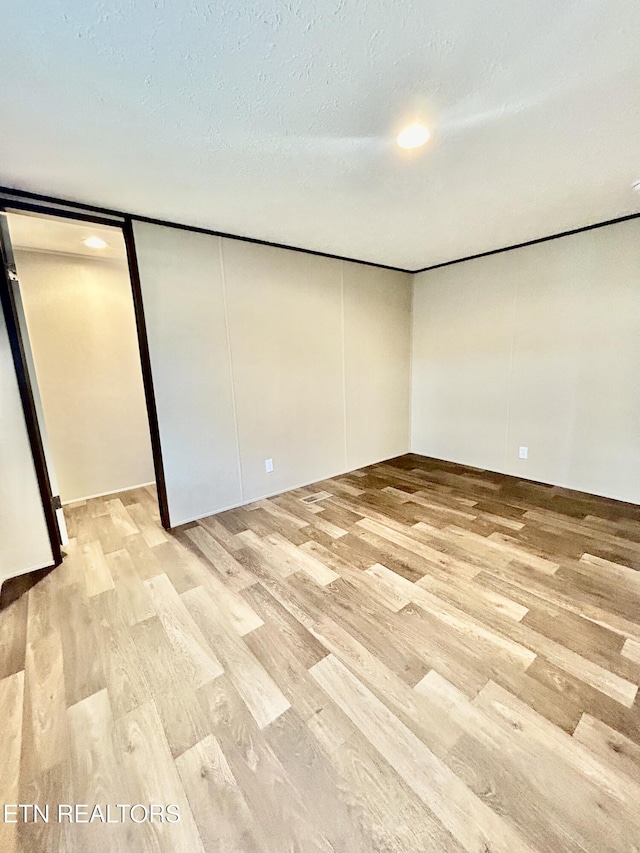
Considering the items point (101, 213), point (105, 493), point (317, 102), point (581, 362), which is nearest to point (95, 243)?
point (101, 213)

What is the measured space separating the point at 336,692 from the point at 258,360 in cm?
248

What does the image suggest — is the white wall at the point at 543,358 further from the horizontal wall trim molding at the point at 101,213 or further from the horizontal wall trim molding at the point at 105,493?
the horizontal wall trim molding at the point at 105,493

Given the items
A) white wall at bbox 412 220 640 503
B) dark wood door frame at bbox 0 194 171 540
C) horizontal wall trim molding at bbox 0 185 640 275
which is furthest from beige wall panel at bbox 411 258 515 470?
dark wood door frame at bbox 0 194 171 540

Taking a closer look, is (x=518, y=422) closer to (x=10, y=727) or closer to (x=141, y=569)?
(x=141, y=569)

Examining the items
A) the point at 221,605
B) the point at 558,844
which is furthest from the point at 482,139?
the point at 221,605

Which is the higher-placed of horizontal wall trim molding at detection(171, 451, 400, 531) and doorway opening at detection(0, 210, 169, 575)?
doorway opening at detection(0, 210, 169, 575)

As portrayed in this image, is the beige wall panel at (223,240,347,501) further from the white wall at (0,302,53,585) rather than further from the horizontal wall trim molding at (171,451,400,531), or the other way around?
the white wall at (0,302,53,585)

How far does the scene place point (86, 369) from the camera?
135 inches

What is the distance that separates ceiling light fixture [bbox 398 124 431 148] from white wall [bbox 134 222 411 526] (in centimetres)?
167

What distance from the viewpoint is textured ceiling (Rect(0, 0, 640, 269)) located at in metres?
1.04

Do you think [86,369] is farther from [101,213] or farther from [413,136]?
[413,136]

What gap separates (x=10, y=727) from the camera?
1274mm

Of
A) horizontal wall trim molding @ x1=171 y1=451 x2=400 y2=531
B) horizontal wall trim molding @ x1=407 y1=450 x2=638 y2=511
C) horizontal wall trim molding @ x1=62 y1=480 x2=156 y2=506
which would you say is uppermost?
horizontal wall trim molding @ x1=407 y1=450 x2=638 y2=511

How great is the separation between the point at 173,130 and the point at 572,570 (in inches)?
122
